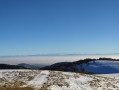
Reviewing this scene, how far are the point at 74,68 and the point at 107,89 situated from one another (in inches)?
1660

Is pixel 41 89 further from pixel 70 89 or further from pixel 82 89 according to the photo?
pixel 82 89

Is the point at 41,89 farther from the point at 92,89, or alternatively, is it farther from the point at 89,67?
the point at 89,67

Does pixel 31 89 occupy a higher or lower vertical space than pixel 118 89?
higher

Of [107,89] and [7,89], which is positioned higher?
[7,89]

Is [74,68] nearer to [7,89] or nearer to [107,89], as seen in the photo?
[107,89]

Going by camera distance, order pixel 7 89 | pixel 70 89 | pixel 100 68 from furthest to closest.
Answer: pixel 100 68 → pixel 70 89 → pixel 7 89

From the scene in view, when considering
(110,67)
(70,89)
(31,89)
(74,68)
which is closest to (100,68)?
(110,67)

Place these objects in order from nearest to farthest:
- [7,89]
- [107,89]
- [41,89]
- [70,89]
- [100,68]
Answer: [7,89] → [41,89] → [70,89] → [107,89] → [100,68]

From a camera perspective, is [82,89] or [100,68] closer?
[82,89]

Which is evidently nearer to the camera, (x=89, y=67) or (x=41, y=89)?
(x=41, y=89)

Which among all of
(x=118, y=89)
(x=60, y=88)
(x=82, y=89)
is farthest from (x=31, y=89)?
(x=118, y=89)

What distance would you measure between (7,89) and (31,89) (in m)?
2.63

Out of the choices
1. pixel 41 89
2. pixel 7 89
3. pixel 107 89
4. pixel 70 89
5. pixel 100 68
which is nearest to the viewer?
pixel 7 89

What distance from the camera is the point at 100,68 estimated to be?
5638cm
